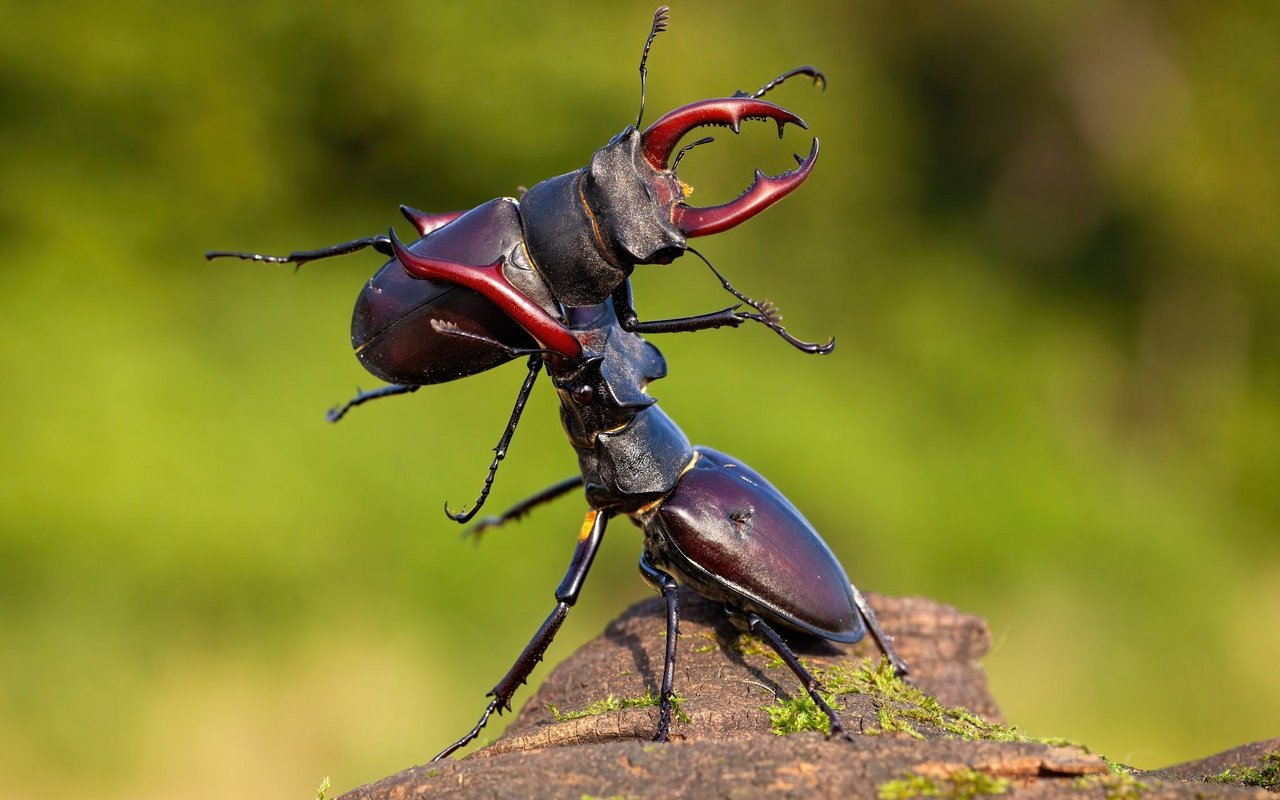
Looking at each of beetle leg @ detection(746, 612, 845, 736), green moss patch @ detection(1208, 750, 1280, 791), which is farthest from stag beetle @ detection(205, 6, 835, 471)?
green moss patch @ detection(1208, 750, 1280, 791)

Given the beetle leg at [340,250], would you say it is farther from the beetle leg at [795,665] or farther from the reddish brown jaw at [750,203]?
the beetle leg at [795,665]

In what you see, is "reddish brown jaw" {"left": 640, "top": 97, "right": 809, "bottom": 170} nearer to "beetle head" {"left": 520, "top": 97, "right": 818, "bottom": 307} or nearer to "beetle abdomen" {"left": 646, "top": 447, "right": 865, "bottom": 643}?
"beetle head" {"left": 520, "top": 97, "right": 818, "bottom": 307}

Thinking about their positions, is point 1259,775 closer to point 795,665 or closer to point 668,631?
point 795,665

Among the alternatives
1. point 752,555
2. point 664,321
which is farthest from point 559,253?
point 752,555

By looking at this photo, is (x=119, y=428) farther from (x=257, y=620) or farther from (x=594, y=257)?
(x=594, y=257)

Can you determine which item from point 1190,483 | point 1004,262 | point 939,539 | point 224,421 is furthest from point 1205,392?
→ point 224,421

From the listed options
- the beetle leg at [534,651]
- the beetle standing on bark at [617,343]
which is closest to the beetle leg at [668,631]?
the beetle standing on bark at [617,343]
